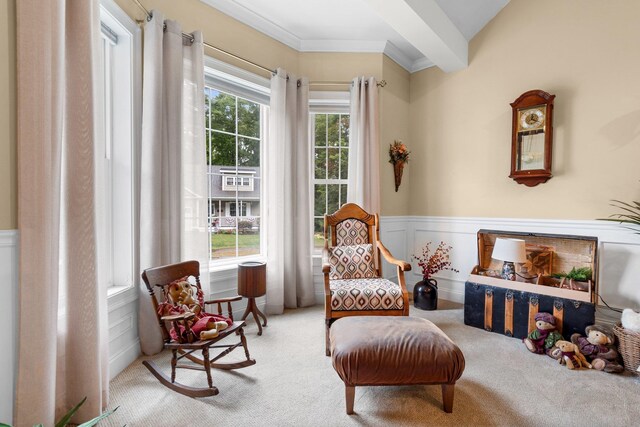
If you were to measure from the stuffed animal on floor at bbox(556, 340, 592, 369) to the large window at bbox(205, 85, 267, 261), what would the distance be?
288 centimetres

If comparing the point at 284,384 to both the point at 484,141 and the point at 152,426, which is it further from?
the point at 484,141

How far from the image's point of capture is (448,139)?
394 cm

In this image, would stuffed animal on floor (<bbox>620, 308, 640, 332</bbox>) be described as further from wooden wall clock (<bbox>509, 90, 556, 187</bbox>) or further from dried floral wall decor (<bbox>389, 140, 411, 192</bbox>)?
dried floral wall decor (<bbox>389, 140, 411, 192</bbox>)

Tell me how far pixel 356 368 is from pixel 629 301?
2624 mm

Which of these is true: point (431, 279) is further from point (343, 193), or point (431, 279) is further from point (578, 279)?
point (343, 193)

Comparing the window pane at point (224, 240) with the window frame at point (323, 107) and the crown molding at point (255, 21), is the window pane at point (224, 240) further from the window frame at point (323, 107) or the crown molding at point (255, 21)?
the crown molding at point (255, 21)

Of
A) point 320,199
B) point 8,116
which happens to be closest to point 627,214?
point 320,199

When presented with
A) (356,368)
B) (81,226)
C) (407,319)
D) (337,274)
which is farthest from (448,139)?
(81,226)

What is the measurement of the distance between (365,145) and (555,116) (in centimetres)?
185

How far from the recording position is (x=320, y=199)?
398cm

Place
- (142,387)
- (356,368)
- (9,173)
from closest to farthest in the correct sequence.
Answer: (9,173) → (356,368) → (142,387)

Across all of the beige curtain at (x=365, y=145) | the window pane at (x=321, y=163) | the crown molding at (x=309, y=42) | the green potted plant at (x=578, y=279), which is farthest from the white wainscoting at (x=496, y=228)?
the crown molding at (x=309, y=42)

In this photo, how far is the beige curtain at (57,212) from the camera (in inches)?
54.4

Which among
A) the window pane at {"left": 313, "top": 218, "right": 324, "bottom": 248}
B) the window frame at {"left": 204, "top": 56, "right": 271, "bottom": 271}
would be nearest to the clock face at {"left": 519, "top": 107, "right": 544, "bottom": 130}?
the window pane at {"left": 313, "top": 218, "right": 324, "bottom": 248}
